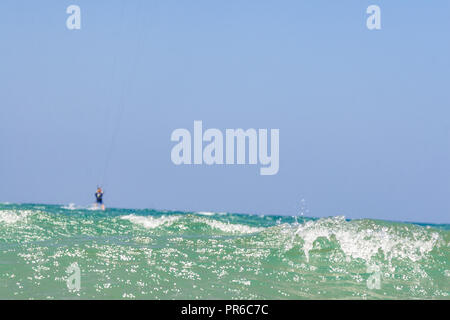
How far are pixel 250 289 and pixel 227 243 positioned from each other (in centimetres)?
471

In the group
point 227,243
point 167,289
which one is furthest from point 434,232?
point 167,289

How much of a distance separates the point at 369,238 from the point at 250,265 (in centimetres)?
360

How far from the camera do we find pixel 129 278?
34.4 ft

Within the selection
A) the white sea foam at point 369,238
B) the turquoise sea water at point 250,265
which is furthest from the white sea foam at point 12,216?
the white sea foam at point 369,238

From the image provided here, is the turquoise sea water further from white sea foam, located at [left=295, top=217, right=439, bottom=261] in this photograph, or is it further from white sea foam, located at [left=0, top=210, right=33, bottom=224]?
white sea foam, located at [left=0, top=210, right=33, bottom=224]

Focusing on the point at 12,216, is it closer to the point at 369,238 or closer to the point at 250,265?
the point at 250,265

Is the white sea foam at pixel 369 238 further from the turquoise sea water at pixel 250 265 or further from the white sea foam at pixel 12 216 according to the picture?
the white sea foam at pixel 12 216

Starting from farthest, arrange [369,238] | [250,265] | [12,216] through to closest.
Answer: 1. [12,216]
2. [369,238]
3. [250,265]

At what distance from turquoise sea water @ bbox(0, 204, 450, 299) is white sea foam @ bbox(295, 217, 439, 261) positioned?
22 mm

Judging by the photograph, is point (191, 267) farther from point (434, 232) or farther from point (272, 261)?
point (434, 232)

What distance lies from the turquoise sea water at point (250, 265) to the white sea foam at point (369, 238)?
2 cm

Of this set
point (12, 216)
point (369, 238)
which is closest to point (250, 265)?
point (369, 238)

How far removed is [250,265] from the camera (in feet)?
39.4
